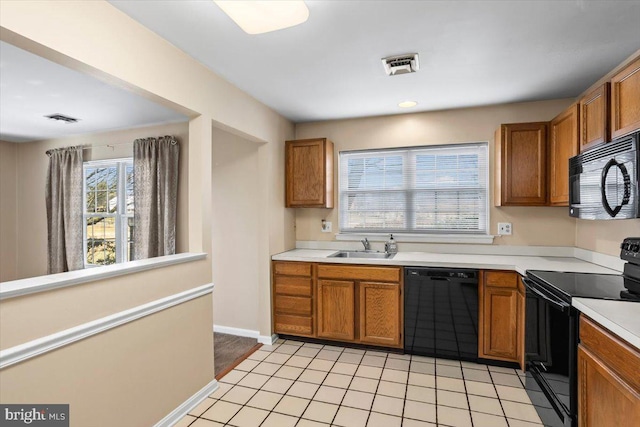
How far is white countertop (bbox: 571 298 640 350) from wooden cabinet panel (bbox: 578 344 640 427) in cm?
12

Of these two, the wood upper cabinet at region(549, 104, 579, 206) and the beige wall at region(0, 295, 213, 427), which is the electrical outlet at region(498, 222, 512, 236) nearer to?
the wood upper cabinet at region(549, 104, 579, 206)

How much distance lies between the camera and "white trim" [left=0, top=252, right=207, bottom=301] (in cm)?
128

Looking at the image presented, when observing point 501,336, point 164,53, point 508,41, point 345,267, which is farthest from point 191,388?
point 508,41

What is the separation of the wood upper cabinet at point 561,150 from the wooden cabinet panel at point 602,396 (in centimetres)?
151

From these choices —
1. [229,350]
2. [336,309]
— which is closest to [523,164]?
[336,309]

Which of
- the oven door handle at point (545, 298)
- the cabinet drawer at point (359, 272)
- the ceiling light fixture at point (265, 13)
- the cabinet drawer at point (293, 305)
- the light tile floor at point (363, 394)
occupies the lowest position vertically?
the light tile floor at point (363, 394)

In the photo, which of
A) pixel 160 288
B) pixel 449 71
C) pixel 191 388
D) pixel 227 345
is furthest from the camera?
pixel 227 345

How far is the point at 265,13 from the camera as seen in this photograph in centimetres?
140

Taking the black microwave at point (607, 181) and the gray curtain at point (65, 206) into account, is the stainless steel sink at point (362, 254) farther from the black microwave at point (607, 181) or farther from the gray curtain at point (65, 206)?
the gray curtain at point (65, 206)

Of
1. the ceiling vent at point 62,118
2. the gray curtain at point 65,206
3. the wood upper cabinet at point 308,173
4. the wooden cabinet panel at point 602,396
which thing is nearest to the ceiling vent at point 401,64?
the wood upper cabinet at point 308,173

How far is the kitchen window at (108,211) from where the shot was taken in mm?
4082

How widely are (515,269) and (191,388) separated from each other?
2.66 m

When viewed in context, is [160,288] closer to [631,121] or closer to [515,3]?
[515,3]

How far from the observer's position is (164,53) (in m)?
2.01
